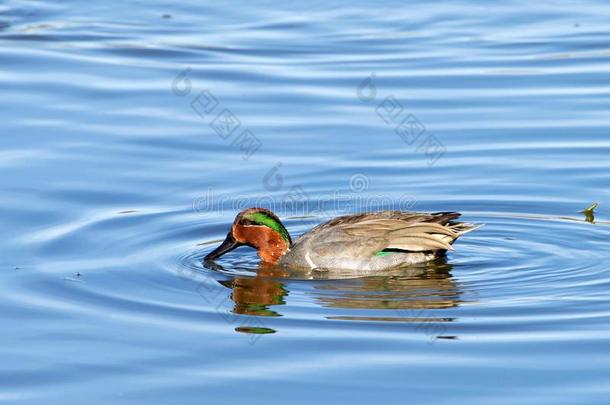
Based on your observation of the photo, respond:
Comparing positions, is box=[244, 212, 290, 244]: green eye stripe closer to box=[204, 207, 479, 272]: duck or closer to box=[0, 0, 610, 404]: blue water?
box=[204, 207, 479, 272]: duck

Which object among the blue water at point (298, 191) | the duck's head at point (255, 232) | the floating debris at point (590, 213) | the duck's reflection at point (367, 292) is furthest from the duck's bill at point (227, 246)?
the floating debris at point (590, 213)

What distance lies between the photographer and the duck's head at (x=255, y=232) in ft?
35.4

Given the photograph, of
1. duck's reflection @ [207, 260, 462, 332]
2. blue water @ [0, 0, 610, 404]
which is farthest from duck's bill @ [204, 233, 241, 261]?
duck's reflection @ [207, 260, 462, 332]

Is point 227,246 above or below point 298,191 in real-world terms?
below

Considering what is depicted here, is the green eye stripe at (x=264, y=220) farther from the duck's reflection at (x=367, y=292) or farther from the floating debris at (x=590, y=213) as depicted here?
the floating debris at (x=590, y=213)

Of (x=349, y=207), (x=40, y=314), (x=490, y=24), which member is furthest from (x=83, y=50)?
(x=40, y=314)

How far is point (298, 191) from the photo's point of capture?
12.5m

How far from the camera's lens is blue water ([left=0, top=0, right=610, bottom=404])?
8.04 m

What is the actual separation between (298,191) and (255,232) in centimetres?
181

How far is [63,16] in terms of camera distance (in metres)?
21.1

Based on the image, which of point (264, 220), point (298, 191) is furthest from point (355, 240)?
point (298, 191)

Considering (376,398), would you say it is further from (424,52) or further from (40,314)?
(424,52)

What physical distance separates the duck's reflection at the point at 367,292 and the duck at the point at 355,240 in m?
0.10

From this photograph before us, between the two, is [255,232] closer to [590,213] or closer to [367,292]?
[367,292]
